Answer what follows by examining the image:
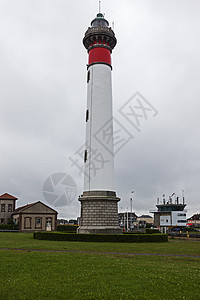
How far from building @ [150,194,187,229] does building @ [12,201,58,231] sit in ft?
180

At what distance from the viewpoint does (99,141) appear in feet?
130

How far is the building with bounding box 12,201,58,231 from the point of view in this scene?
65.1 m

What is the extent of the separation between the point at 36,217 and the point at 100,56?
40.1m

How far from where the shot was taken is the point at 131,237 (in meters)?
34.7

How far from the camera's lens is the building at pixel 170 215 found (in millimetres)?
107625

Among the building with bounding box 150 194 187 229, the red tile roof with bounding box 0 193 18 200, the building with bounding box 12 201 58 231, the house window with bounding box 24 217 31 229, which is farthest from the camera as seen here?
the building with bounding box 150 194 187 229

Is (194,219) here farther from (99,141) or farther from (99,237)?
(99,237)

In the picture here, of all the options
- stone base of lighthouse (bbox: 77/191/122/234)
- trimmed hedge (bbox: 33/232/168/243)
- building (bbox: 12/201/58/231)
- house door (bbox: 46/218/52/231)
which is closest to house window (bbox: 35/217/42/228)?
building (bbox: 12/201/58/231)

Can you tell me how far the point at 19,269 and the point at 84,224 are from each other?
24357mm

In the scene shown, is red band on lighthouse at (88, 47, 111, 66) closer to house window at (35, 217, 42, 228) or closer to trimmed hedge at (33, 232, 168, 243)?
trimmed hedge at (33, 232, 168, 243)

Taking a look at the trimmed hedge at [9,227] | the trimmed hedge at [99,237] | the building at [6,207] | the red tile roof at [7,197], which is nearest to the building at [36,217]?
the trimmed hedge at [9,227]

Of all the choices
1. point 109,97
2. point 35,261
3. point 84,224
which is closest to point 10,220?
point 84,224

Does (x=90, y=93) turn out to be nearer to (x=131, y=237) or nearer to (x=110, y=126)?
(x=110, y=126)

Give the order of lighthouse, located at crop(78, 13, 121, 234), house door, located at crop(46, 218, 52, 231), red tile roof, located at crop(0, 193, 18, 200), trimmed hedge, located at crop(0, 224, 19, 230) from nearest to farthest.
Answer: lighthouse, located at crop(78, 13, 121, 234) → trimmed hedge, located at crop(0, 224, 19, 230) → house door, located at crop(46, 218, 52, 231) → red tile roof, located at crop(0, 193, 18, 200)
